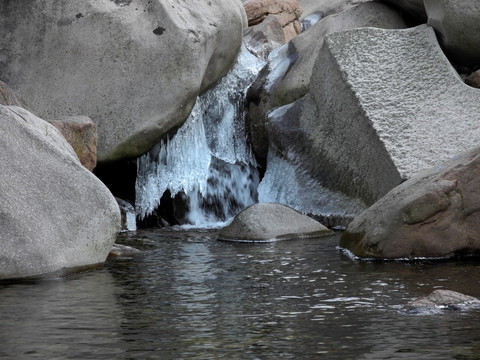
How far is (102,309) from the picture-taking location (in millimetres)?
5969

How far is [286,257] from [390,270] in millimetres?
1155

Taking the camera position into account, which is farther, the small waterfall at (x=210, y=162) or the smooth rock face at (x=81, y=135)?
the small waterfall at (x=210, y=162)

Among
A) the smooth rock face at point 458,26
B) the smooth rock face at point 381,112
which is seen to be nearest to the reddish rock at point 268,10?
the smooth rock face at point 458,26

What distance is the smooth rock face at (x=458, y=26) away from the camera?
1152 cm

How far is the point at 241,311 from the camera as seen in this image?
19.1 ft

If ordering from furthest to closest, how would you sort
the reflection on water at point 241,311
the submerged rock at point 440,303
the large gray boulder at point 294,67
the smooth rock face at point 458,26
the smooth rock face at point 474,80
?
the large gray boulder at point 294,67 < the smooth rock face at point 474,80 < the smooth rock face at point 458,26 < the submerged rock at point 440,303 < the reflection on water at point 241,311

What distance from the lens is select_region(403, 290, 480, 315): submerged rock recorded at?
562cm

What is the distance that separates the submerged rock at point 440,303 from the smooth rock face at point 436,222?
213 centimetres

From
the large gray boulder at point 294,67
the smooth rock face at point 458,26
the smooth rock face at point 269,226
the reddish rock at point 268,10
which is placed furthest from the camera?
the reddish rock at point 268,10

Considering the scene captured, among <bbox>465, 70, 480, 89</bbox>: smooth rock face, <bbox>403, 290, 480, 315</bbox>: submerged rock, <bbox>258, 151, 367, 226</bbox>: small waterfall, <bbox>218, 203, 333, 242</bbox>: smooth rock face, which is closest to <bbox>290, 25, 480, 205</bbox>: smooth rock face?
<bbox>258, 151, 367, 226</bbox>: small waterfall

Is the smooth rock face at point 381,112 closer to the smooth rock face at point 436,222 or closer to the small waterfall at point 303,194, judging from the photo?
the small waterfall at point 303,194

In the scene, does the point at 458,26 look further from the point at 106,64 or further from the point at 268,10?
the point at 268,10

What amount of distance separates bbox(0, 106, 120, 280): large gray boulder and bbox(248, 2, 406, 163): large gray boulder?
18.7ft

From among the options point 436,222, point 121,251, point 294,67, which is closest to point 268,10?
point 294,67
